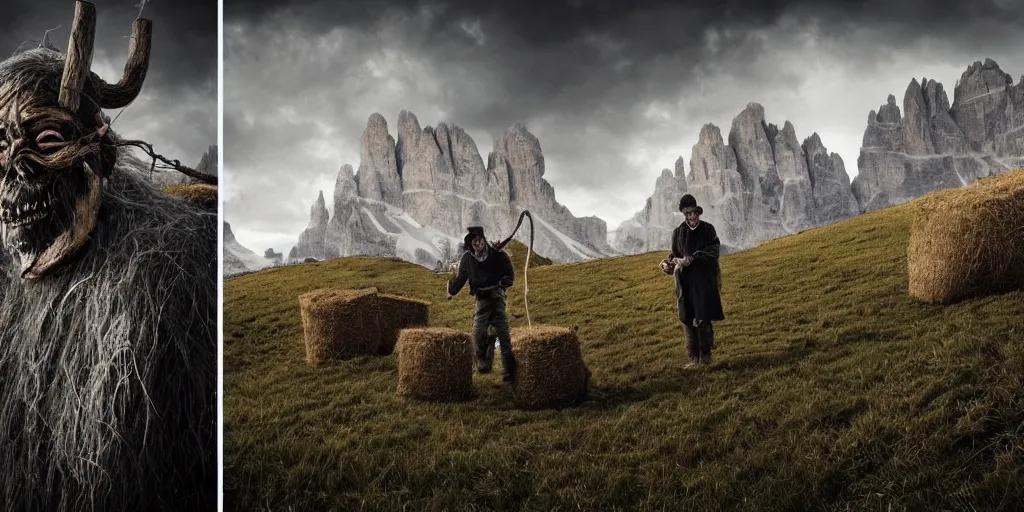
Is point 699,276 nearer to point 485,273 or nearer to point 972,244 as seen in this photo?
point 485,273

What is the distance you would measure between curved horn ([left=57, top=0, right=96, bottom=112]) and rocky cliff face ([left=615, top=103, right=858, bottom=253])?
2323mm

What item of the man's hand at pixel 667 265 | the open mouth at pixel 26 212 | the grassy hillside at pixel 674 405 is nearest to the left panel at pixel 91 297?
the open mouth at pixel 26 212

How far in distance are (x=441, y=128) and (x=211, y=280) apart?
1.48 metres

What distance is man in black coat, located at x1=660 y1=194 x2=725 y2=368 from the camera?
3.05 m

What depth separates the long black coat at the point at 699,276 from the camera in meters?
3.06

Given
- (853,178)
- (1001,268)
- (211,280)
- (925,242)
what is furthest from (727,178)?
(211,280)

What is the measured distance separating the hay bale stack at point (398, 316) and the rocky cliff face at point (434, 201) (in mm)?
226

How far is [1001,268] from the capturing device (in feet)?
9.31

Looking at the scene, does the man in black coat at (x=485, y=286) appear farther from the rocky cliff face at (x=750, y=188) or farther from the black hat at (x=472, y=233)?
the rocky cliff face at (x=750, y=188)

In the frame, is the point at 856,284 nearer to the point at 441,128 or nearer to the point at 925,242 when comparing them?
the point at 925,242

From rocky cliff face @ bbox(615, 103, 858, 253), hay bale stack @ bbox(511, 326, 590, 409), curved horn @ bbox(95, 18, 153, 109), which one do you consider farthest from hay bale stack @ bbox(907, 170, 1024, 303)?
curved horn @ bbox(95, 18, 153, 109)

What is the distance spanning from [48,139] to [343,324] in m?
1.49

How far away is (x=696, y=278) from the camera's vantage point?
10.2 feet

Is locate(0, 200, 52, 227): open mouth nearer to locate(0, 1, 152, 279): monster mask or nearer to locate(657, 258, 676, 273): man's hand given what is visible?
locate(0, 1, 152, 279): monster mask
